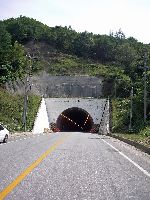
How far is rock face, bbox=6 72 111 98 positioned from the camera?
306 ft

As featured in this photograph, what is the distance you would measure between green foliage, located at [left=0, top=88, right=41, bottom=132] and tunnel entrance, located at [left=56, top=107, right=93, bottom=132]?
5.84 meters

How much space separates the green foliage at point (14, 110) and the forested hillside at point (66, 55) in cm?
632

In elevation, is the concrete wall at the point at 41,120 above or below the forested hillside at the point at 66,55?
below

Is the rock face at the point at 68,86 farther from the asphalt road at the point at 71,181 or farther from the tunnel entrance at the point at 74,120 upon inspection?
the asphalt road at the point at 71,181

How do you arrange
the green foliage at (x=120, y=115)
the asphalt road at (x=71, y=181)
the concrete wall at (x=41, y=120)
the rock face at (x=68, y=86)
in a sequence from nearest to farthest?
the asphalt road at (x=71, y=181) < the green foliage at (x=120, y=115) < the concrete wall at (x=41, y=120) < the rock face at (x=68, y=86)

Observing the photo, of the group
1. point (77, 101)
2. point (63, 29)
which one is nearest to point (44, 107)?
point (77, 101)

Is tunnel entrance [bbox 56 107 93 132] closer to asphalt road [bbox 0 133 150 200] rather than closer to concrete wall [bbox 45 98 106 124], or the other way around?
concrete wall [bbox 45 98 106 124]

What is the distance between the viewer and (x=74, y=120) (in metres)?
90.0

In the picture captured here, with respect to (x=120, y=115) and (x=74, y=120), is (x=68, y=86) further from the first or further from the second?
(x=120, y=115)

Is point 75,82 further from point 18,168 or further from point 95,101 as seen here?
point 18,168

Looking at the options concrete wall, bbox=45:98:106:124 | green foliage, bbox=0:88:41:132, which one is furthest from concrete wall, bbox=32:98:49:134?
concrete wall, bbox=45:98:106:124

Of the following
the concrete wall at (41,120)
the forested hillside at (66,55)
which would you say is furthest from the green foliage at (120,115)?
the concrete wall at (41,120)

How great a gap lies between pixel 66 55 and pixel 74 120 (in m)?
58.3

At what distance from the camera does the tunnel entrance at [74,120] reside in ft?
268
